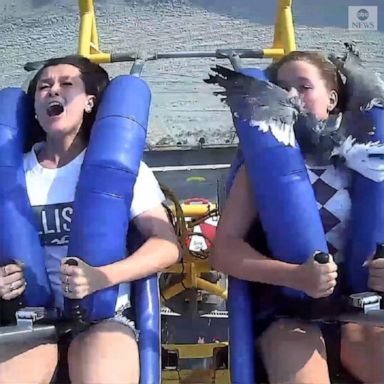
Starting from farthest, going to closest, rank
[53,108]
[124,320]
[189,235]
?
[189,235], [53,108], [124,320]

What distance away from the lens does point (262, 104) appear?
1.39 meters

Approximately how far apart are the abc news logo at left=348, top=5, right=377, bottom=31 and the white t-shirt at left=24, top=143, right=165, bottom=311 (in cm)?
385

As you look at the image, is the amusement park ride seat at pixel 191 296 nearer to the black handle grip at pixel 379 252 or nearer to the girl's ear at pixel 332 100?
the black handle grip at pixel 379 252

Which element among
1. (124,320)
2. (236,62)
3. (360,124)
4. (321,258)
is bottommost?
(124,320)

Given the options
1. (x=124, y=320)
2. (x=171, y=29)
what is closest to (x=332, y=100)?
(x=124, y=320)

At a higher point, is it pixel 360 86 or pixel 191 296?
pixel 360 86

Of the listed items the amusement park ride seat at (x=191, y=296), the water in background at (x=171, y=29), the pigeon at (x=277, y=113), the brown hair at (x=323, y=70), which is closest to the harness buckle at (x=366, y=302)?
the amusement park ride seat at (x=191, y=296)

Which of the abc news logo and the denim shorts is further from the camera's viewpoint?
the abc news logo

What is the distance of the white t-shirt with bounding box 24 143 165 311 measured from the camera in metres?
1.45

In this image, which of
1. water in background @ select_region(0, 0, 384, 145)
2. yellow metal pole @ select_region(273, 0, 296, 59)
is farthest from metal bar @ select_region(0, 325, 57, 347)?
water in background @ select_region(0, 0, 384, 145)

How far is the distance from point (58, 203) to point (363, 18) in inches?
158

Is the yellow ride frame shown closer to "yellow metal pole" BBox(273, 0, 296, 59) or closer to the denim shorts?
"yellow metal pole" BBox(273, 0, 296, 59)

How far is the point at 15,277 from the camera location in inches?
54.5

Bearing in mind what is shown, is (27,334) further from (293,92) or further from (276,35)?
(276,35)
